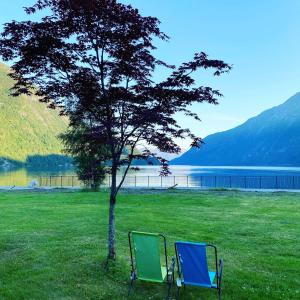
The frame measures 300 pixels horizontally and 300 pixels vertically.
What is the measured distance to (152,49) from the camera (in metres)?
9.23

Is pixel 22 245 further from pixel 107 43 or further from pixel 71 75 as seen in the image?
pixel 107 43

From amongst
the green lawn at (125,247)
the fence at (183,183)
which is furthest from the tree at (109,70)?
the fence at (183,183)

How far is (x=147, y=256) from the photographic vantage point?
7.14 metres

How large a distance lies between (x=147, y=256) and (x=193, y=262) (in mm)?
935

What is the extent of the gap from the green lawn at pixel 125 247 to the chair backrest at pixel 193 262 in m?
0.62

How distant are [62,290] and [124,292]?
4.03 feet

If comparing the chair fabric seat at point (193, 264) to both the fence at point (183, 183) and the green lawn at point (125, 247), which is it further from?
the fence at point (183, 183)

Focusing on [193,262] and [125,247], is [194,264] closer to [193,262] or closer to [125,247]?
[193,262]

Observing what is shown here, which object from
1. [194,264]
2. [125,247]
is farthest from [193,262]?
[125,247]

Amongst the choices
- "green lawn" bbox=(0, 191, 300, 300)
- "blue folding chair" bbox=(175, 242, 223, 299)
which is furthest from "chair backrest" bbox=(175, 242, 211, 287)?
"green lawn" bbox=(0, 191, 300, 300)

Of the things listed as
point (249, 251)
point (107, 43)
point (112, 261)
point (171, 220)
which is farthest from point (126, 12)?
point (171, 220)

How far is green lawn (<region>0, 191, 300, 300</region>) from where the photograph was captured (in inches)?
297

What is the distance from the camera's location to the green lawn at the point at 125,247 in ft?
24.7

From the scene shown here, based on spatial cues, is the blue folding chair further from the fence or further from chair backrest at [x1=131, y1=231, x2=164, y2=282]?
the fence
